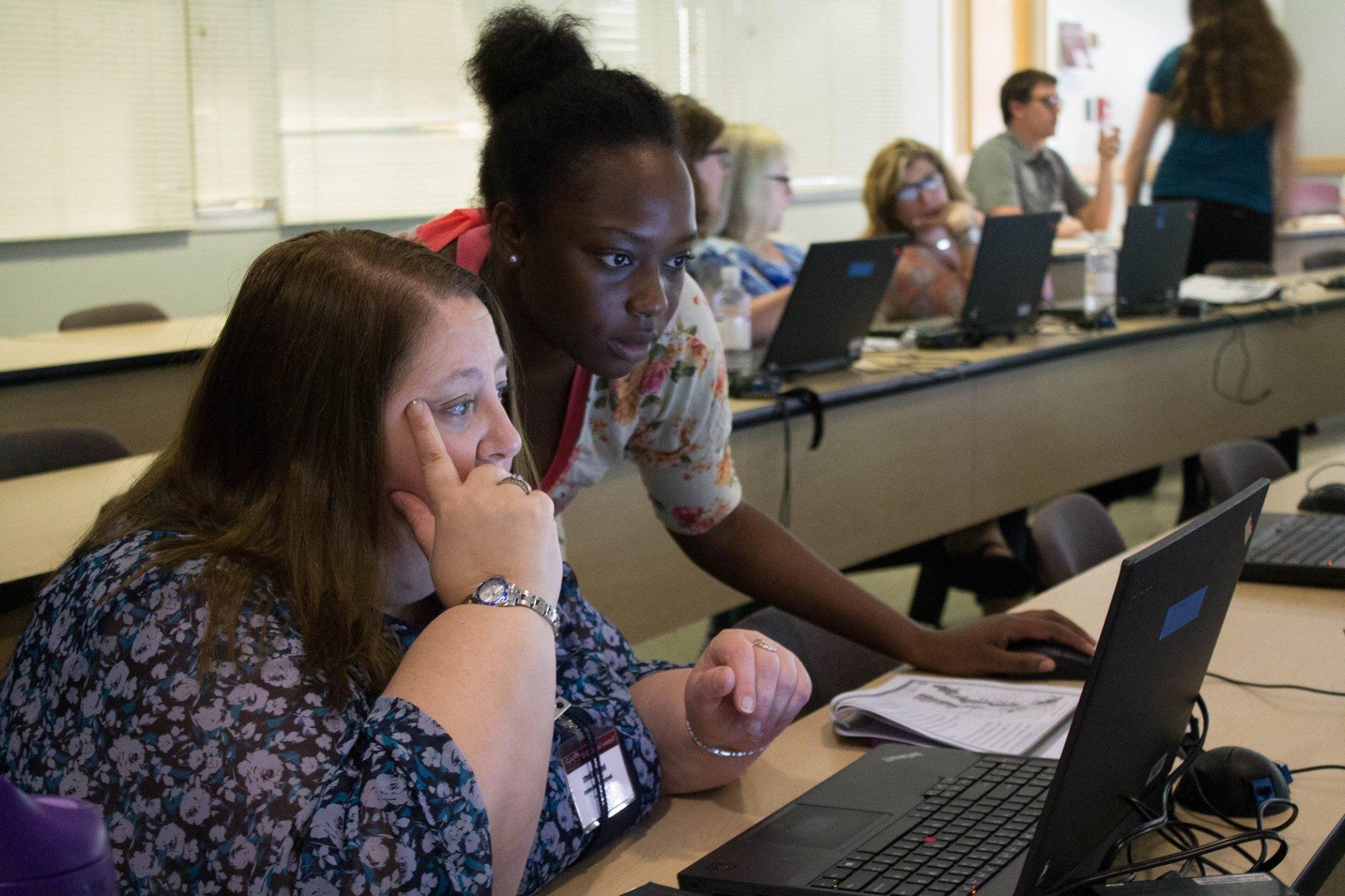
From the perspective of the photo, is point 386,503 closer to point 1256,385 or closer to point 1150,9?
point 1256,385

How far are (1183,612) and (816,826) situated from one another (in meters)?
0.34

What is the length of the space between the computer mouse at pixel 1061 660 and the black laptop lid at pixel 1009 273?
1.97 metres

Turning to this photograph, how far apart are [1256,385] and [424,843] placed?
3.80m

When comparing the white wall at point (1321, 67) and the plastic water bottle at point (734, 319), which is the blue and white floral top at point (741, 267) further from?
the white wall at point (1321, 67)

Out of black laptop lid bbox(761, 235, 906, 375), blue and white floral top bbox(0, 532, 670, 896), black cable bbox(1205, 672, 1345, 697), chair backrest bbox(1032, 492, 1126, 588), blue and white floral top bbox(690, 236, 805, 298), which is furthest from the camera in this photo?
blue and white floral top bbox(690, 236, 805, 298)

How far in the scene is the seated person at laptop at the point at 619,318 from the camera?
1.30 m

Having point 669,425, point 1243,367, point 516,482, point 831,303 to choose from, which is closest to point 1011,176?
point 1243,367

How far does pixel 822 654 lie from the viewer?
1549 mm

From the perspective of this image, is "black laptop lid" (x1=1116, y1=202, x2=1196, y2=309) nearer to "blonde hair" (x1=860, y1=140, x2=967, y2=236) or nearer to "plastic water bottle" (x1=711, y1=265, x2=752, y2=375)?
"blonde hair" (x1=860, y1=140, x2=967, y2=236)

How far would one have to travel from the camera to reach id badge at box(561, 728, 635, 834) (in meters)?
1.03

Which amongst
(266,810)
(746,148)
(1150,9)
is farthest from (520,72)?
(1150,9)

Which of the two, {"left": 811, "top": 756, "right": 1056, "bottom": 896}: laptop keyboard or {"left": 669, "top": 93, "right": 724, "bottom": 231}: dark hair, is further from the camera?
{"left": 669, "top": 93, "right": 724, "bottom": 231}: dark hair

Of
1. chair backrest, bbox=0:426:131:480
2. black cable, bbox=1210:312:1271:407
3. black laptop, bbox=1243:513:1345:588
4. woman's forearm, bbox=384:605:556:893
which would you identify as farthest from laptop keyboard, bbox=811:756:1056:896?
black cable, bbox=1210:312:1271:407

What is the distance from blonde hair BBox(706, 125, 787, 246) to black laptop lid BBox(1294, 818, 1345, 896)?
3147mm
